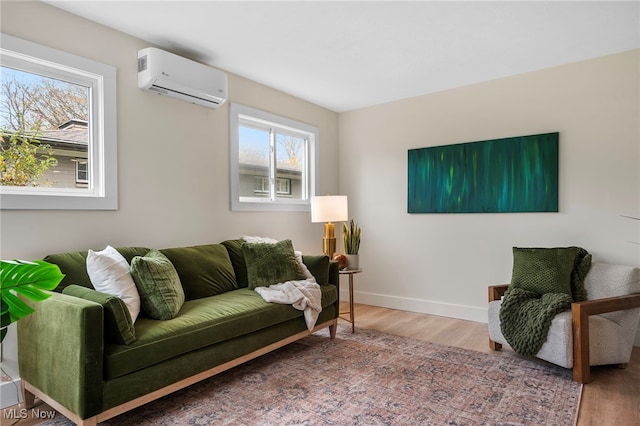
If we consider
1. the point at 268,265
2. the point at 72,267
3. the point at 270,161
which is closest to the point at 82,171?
the point at 72,267

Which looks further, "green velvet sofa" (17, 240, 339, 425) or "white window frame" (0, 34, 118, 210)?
"white window frame" (0, 34, 118, 210)

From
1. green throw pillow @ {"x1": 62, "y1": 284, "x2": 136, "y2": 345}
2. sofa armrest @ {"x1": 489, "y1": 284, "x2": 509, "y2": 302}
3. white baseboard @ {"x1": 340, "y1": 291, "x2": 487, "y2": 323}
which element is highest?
green throw pillow @ {"x1": 62, "y1": 284, "x2": 136, "y2": 345}

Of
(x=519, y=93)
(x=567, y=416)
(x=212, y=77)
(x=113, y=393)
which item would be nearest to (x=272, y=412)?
(x=113, y=393)

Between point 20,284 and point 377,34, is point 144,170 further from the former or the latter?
point 377,34

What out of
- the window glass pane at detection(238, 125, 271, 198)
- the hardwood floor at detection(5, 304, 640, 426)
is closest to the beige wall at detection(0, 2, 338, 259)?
the window glass pane at detection(238, 125, 271, 198)

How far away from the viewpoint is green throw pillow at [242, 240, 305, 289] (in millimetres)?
3176

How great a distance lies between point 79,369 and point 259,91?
305 cm

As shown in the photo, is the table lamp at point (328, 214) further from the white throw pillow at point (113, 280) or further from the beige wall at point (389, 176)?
the white throw pillow at point (113, 280)

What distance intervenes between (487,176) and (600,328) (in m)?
1.75

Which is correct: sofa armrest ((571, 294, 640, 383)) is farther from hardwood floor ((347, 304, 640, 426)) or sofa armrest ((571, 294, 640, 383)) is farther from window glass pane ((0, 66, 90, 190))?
window glass pane ((0, 66, 90, 190))

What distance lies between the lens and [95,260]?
2293mm

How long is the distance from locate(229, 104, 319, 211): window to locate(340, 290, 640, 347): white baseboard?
1.36m

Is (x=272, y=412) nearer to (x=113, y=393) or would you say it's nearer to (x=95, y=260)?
(x=113, y=393)

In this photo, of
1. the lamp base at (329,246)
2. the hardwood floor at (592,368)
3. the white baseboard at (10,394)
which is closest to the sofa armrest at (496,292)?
the hardwood floor at (592,368)
